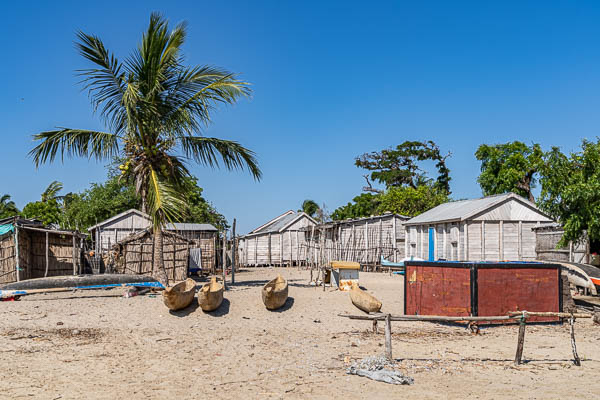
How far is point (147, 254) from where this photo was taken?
64.4 ft

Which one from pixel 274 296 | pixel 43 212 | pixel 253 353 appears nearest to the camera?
pixel 253 353

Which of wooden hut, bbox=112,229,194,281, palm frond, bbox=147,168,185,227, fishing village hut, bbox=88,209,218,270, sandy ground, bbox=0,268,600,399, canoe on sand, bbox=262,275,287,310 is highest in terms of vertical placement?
palm frond, bbox=147,168,185,227

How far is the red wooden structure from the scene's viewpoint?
1173cm

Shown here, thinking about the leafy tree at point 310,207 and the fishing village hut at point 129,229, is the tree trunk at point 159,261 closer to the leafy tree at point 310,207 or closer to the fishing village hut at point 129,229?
the fishing village hut at point 129,229

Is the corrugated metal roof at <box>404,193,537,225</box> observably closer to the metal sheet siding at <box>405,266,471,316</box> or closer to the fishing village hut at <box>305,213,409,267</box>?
the fishing village hut at <box>305,213,409,267</box>

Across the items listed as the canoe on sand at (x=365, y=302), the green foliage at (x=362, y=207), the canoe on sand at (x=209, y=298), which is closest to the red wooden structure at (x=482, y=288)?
the canoe on sand at (x=365, y=302)

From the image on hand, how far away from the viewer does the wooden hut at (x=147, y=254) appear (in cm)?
1931

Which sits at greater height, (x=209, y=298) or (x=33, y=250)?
(x=33, y=250)

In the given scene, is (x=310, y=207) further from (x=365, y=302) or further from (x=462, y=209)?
(x=365, y=302)

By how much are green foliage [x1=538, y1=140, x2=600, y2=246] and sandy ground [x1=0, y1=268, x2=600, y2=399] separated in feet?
11.4

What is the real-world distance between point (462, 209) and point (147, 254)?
14.9 metres

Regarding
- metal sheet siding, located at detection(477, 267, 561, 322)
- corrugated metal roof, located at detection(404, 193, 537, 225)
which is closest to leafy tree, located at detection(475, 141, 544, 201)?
corrugated metal roof, located at detection(404, 193, 537, 225)

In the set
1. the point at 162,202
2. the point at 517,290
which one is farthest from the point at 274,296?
A: the point at 517,290

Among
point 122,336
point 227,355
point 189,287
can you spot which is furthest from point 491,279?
point 122,336
